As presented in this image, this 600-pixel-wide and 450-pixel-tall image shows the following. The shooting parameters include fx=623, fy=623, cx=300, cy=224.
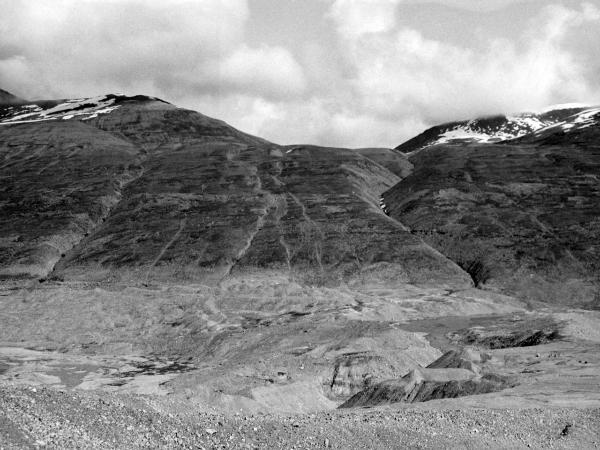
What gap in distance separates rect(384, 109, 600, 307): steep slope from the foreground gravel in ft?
298

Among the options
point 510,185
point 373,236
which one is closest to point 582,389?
point 373,236

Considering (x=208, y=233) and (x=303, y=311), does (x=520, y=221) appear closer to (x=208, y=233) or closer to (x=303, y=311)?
(x=303, y=311)

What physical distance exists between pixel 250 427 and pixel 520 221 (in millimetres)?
137783

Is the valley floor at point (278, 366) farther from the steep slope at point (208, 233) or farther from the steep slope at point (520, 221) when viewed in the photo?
the steep slope at point (520, 221)

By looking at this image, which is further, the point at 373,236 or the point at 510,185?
the point at 510,185

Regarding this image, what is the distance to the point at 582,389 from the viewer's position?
4334 centimetres

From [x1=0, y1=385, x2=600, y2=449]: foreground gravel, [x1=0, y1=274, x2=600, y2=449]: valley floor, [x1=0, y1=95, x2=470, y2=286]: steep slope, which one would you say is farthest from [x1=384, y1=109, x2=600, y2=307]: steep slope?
[x1=0, y1=385, x2=600, y2=449]: foreground gravel

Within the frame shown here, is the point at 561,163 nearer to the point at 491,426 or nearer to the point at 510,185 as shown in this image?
the point at 510,185

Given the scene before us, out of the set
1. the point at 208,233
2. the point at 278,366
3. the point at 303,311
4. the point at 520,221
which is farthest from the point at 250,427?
the point at 520,221

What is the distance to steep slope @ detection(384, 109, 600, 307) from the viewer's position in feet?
403

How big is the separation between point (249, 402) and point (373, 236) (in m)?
109

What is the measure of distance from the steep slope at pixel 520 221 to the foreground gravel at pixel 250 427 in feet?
298

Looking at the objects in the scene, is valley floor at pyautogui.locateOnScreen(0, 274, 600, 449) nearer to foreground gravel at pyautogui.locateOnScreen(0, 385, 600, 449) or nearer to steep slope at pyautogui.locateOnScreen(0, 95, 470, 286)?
foreground gravel at pyautogui.locateOnScreen(0, 385, 600, 449)

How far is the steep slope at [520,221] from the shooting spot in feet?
403
